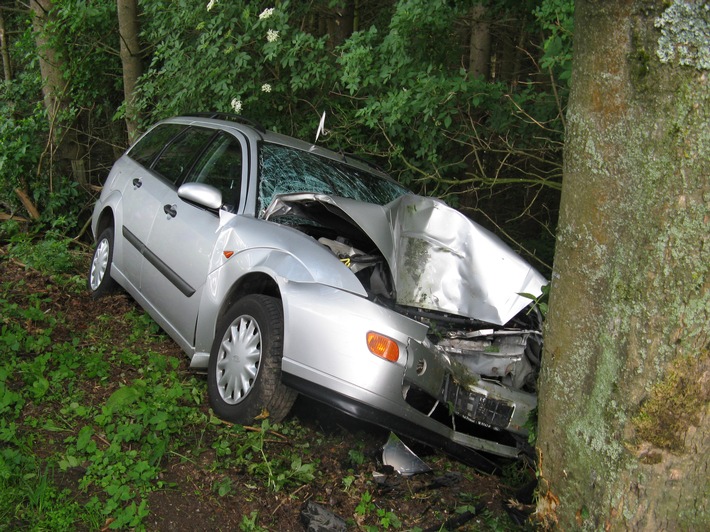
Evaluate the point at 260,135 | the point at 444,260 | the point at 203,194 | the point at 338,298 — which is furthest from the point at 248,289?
the point at 260,135

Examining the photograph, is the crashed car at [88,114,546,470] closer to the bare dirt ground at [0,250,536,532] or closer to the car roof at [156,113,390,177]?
the car roof at [156,113,390,177]

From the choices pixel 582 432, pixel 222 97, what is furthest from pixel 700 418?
pixel 222 97

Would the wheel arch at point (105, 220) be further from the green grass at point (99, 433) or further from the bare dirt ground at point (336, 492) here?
the bare dirt ground at point (336, 492)

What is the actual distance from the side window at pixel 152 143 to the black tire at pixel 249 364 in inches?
88.5

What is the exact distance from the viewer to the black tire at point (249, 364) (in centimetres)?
405

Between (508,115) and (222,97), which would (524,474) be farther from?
(222,97)

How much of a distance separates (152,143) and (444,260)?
3.13 m

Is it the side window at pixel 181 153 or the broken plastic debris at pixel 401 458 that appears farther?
the side window at pixel 181 153

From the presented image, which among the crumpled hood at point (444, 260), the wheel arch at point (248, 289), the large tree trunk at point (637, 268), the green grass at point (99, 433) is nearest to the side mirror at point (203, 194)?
the wheel arch at point (248, 289)

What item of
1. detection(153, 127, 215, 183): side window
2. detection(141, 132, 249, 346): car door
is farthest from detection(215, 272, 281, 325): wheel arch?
detection(153, 127, 215, 183): side window

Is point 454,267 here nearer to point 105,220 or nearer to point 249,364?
point 249,364

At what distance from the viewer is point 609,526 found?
9.26 feet

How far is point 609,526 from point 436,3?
17.0ft

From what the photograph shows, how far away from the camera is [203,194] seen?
4.70 metres
